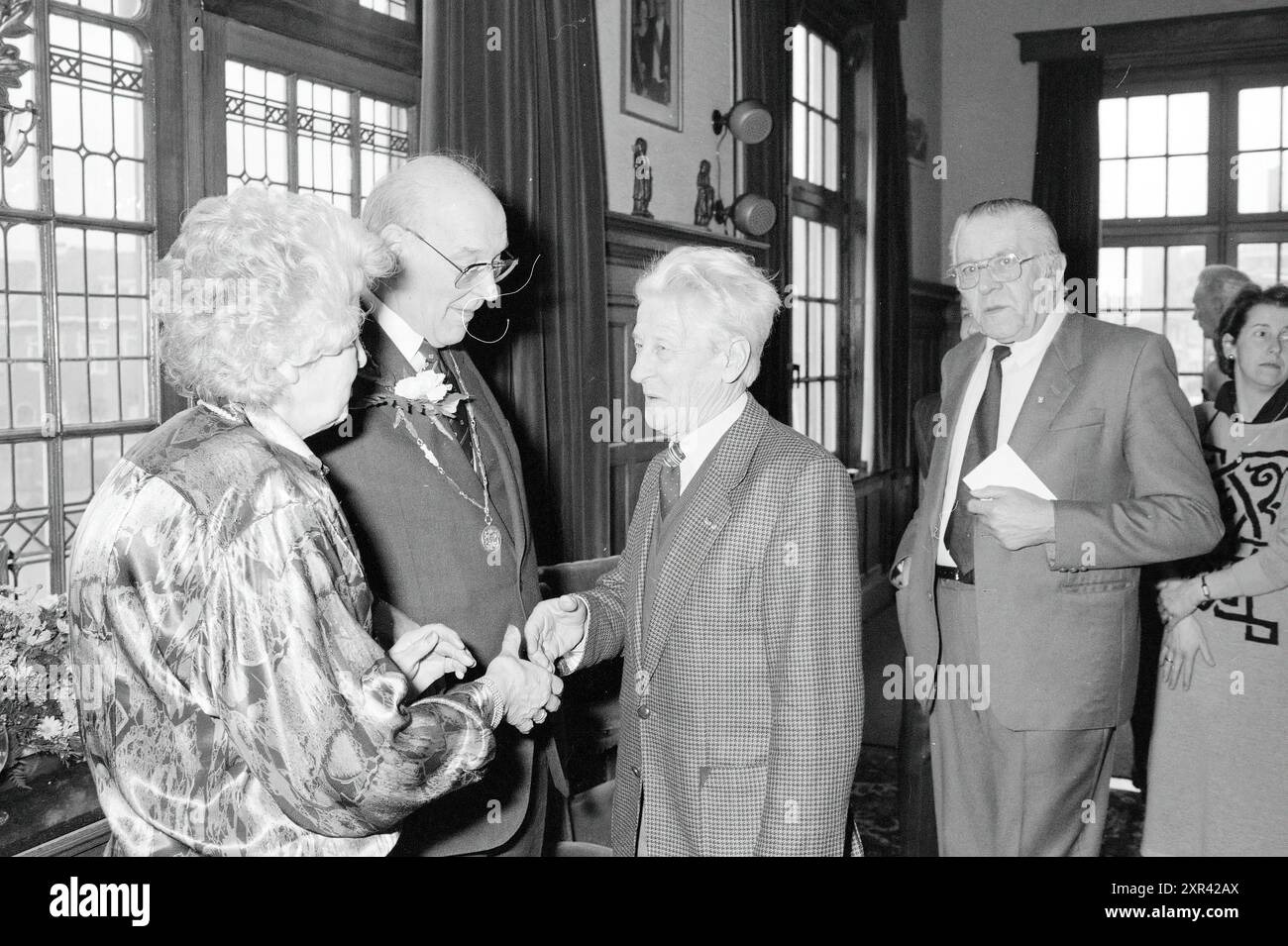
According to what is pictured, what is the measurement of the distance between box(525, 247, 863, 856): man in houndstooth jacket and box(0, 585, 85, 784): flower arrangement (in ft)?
3.12

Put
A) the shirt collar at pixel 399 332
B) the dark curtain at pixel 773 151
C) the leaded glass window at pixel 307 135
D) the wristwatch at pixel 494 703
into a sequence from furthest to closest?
the dark curtain at pixel 773 151 < the leaded glass window at pixel 307 135 < the shirt collar at pixel 399 332 < the wristwatch at pixel 494 703

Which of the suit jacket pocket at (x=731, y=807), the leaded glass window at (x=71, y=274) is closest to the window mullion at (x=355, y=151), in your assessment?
the leaded glass window at (x=71, y=274)

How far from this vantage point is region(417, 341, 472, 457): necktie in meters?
2.12

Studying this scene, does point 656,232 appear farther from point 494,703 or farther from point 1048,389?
point 494,703

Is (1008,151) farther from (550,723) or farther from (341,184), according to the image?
(550,723)

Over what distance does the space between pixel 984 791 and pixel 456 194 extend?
1884 mm

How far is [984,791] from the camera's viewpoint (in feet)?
8.23

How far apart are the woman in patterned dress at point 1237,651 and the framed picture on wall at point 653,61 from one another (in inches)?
107

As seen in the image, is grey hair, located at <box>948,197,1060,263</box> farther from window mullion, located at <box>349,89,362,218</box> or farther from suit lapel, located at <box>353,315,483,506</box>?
window mullion, located at <box>349,89,362,218</box>

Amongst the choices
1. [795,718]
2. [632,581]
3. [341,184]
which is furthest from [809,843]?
[341,184]

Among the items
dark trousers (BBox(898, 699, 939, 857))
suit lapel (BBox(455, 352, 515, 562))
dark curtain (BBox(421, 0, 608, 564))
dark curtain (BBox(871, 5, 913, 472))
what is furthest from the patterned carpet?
dark curtain (BBox(871, 5, 913, 472))

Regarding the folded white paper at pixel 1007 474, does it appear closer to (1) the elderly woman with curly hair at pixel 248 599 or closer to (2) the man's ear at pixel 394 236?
(2) the man's ear at pixel 394 236

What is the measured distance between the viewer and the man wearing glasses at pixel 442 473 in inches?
76.3

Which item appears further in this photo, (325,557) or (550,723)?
(550,723)
